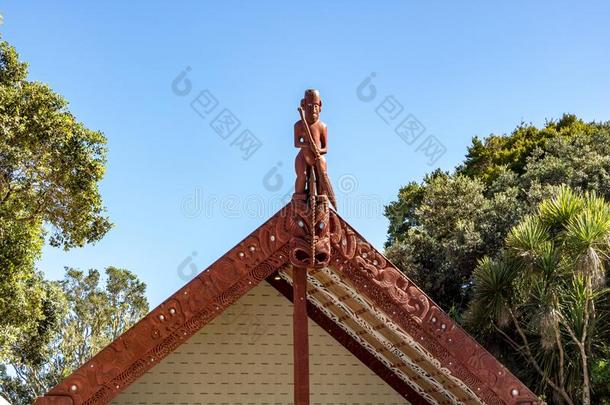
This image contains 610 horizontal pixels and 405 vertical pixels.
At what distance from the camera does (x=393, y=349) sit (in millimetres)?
7832

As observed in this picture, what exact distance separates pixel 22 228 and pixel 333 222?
9435mm

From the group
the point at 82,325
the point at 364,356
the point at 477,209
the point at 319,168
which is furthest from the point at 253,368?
the point at 82,325

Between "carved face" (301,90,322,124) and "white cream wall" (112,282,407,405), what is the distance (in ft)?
9.28

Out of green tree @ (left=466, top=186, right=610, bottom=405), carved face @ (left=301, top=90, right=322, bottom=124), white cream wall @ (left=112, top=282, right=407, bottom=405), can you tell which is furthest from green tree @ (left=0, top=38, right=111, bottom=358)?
carved face @ (left=301, top=90, right=322, bottom=124)

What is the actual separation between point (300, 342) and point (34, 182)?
10.1 metres

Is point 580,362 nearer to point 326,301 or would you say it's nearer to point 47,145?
point 326,301

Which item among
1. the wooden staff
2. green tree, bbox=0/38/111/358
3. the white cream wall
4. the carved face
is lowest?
the white cream wall

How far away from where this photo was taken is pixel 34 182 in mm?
14766

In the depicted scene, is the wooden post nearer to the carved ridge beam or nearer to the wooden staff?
the carved ridge beam

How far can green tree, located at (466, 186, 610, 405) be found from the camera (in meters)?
13.6

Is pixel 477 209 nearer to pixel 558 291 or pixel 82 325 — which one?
pixel 558 291

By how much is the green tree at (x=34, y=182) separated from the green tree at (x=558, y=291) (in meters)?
7.99

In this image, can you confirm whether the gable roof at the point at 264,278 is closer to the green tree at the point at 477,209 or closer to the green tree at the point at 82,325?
the green tree at the point at 477,209

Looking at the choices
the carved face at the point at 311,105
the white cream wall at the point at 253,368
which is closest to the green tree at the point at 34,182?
the white cream wall at the point at 253,368
